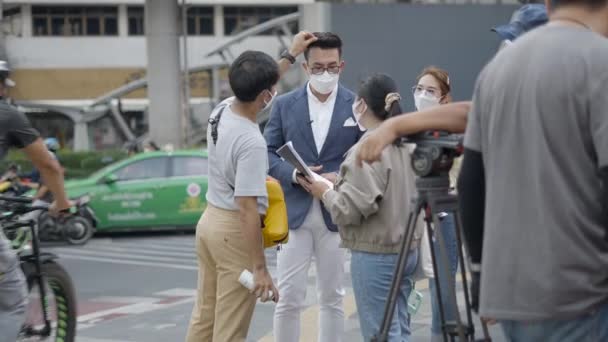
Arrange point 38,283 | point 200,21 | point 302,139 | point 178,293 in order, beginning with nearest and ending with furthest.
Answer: point 302,139
point 38,283
point 178,293
point 200,21

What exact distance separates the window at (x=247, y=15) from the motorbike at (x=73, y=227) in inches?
1729

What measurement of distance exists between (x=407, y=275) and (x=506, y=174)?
7.44 ft

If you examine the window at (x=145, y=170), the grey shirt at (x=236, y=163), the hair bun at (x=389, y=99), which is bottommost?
the window at (x=145, y=170)

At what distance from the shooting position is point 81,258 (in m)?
16.2

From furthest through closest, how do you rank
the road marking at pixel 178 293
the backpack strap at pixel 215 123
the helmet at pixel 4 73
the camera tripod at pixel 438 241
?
the road marking at pixel 178 293
the helmet at pixel 4 73
the backpack strap at pixel 215 123
the camera tripod at pixel 438 241

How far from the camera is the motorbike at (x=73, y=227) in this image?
18375mm

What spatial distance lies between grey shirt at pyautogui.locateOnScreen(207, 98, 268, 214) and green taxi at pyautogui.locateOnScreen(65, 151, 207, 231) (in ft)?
44.6

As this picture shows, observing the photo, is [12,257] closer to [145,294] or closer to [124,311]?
[124,311]

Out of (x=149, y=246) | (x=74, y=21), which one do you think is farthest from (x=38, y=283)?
(x=74, y=21)

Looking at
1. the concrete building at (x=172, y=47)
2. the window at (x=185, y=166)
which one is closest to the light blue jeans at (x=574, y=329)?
the window at (x=185, y=166)

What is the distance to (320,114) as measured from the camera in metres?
6.38

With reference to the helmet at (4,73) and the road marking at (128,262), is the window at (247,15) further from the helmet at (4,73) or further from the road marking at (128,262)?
the helmet at (4,73)

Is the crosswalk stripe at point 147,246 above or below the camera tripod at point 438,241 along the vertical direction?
below

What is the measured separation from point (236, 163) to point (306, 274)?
1.22 meters
